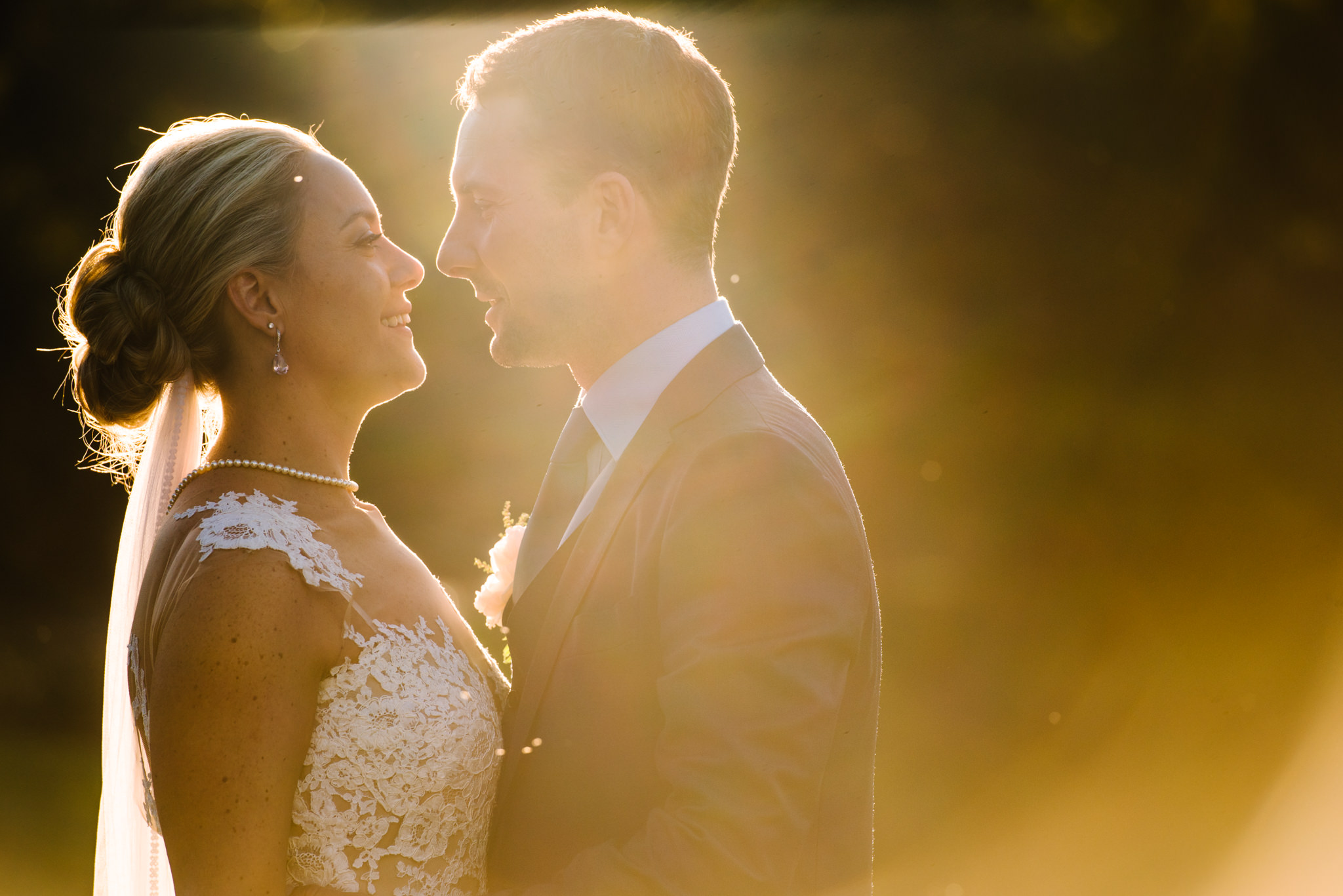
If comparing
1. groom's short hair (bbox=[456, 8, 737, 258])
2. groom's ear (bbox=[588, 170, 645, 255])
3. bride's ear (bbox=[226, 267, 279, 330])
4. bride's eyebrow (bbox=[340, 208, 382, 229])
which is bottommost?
bride's ear (bbox=[226, 267, 279, 330])

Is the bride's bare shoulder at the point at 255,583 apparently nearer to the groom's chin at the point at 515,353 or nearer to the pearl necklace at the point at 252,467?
the pearl necklace at the point at 252,467

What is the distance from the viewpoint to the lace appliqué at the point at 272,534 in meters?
1.42

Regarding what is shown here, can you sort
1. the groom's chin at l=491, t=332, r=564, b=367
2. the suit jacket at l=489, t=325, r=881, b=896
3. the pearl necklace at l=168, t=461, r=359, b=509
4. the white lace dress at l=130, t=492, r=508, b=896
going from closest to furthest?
the suit jacket at l=489, t=325, r=881, b=896, the white lace dress at l=130, t=492, r=508, b=896, the pearl necklace at l=168, t=461, r=359, b=509, the groom's chin at l=491, t=332, r=564, b=367

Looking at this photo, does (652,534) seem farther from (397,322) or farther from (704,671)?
(397,322)

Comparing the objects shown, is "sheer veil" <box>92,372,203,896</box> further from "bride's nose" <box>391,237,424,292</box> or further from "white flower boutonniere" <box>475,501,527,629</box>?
"white flower boutonniere" <box>475,501,527,629</box>

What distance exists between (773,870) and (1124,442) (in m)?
4.77

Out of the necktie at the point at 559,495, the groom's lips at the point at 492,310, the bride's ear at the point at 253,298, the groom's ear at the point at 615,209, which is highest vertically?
the groom's ear at the point at 615,209

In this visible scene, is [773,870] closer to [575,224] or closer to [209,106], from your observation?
[575,224]

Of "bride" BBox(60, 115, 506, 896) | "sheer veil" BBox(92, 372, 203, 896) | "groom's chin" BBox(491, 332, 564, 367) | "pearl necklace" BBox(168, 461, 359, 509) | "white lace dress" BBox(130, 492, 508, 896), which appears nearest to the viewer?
"bride" BBox(60, 115, 506, 896)

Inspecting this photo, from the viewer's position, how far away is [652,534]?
134 cm

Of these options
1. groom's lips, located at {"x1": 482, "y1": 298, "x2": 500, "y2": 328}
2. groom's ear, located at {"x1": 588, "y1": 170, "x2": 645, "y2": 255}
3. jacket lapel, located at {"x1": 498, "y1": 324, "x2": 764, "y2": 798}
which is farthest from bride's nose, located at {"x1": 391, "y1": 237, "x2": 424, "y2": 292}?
jacket lapel, located at {"x1": 498, "y1": 324, "x2": 764, "y2": 798}

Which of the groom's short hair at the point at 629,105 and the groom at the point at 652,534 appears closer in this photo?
the groom at the point at 652,534

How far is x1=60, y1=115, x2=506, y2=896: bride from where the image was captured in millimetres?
1336

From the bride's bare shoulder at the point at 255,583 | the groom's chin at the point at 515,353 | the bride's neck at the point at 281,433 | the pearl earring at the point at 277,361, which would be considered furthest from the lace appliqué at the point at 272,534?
Result: the groom's chin at the point at 515,353
